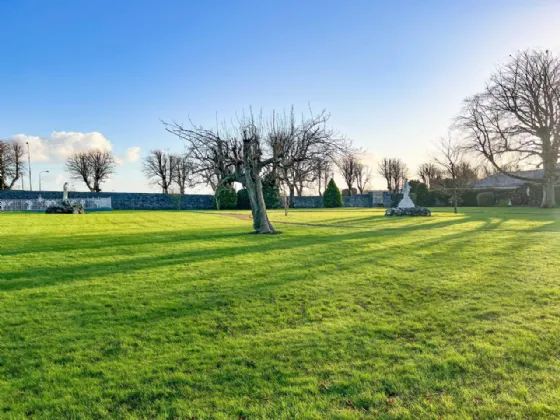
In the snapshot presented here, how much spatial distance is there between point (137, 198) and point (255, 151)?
106ft

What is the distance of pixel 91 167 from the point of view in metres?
58.8

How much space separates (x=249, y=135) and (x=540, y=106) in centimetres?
2811

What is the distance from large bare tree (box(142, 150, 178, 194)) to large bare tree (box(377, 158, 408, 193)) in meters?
40.8

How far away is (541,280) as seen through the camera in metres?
6.80

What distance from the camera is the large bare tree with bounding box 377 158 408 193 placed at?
236 feet

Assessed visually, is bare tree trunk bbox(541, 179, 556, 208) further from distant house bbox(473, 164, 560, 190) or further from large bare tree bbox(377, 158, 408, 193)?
large bare tree bbox(377, 158, 408, 193)

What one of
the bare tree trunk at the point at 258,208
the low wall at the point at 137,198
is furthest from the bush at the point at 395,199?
the bare tree trunk at the point at 258,208

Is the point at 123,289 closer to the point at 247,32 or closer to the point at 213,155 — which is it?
the point at 213,155

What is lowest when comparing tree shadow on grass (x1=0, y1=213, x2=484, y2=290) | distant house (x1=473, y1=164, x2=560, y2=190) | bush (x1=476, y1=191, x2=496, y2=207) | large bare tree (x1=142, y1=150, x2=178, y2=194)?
tree shadow on grass (x1=0, y1=213, x2=484, y2=290)

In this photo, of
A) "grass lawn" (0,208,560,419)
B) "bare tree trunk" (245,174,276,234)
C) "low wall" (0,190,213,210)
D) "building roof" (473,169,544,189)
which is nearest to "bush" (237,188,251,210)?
"low wall" (0,190,213,210)

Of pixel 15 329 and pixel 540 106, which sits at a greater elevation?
pixel 540 106

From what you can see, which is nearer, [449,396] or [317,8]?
[449,396]

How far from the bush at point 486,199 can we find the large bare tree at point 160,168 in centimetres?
4564

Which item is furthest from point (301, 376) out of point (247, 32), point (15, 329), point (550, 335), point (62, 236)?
point (247, 32)
